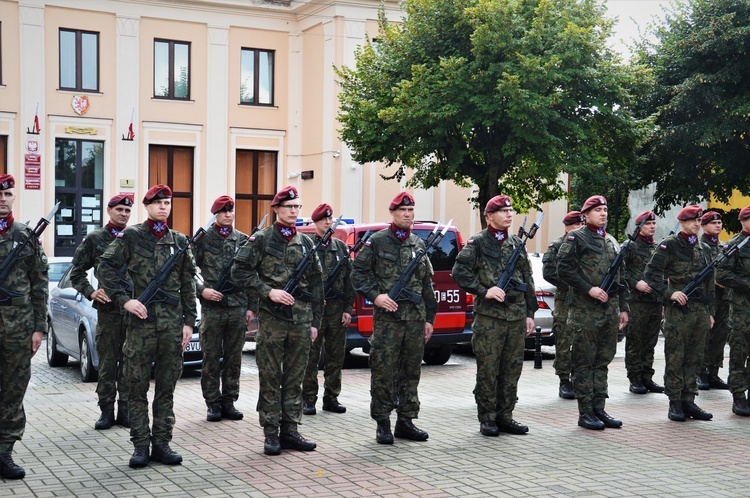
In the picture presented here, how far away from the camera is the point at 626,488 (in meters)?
7.54

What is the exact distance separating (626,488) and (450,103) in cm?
1705

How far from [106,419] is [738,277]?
22.0 ft

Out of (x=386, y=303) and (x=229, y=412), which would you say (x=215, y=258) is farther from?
(x=386, y=303)

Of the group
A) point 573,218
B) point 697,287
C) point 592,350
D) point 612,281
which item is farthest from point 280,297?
point 573,218

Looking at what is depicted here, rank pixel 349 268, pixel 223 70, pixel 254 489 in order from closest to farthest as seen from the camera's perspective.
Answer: pixel 254 489, pixel 349 268, pixel 223 70

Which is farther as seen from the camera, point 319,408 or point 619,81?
point 619,81

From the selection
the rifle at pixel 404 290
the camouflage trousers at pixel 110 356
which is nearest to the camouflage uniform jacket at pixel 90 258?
the camouflage trousers at pixel 110 356

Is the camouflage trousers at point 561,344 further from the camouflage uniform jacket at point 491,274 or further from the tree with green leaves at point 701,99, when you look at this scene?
the tree with green leaves at point 701,99

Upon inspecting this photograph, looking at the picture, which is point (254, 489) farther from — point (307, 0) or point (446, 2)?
point (307, 0)

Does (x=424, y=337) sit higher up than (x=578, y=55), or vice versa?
(x=578, y=55)

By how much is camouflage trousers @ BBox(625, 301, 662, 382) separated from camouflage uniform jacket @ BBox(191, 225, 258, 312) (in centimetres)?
497

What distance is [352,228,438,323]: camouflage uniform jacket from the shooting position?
9328 mm

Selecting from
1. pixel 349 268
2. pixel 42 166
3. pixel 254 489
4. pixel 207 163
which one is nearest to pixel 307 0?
pixel 207 163

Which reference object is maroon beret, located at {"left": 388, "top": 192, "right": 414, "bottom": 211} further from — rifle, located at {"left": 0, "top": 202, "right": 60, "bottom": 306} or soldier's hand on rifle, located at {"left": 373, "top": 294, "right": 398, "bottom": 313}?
rifle, located at {"left": 0, "top": 202, "right": 60, "bottom": 306}
